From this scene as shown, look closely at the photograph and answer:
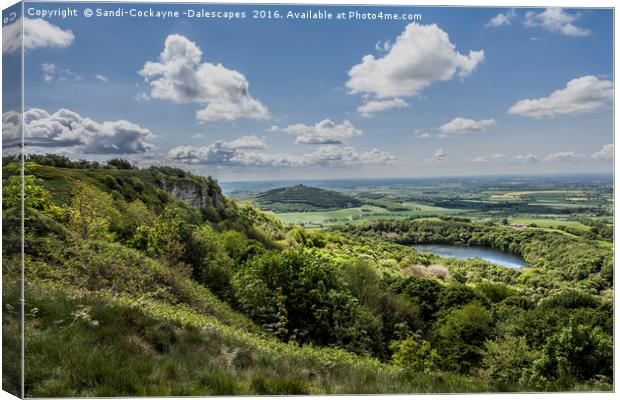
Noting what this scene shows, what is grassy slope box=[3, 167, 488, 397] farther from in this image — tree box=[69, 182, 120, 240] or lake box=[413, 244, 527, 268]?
lake box=[413, 244, 527, 268]

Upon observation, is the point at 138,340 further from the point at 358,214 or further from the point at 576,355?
the point at 576,355

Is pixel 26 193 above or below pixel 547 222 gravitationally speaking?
above

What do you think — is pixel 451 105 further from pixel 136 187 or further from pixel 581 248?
pixel 136 187


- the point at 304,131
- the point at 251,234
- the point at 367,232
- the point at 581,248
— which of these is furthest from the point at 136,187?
the point at 581,248

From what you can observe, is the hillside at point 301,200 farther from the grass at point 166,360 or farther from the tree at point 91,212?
the tree at point 91,212

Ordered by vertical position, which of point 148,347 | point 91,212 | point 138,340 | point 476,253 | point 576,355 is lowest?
point 576,355

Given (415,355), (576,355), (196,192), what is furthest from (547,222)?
(196,192)

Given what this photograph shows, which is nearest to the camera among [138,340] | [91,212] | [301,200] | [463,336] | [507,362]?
[138,340]
